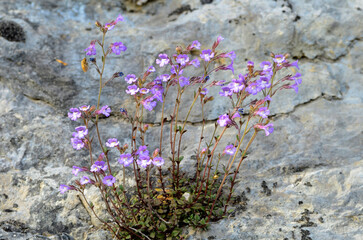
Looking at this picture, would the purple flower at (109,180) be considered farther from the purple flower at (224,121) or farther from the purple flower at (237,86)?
the purple flower at (237,86)

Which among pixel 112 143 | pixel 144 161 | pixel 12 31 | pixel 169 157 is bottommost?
pixel 169 157

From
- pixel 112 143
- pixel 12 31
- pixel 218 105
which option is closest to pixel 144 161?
pixel 112 143

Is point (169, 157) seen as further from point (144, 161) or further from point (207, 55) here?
point (207, 55)

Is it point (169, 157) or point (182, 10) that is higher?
point (182, 10)

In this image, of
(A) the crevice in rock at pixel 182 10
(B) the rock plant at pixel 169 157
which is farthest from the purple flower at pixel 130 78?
(A) the crevice in rock at pixel 182 10

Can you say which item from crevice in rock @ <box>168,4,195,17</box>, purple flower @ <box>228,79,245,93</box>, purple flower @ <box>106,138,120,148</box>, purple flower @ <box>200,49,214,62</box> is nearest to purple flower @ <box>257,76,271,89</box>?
purple flower @ <box>228,79,245,93</box>

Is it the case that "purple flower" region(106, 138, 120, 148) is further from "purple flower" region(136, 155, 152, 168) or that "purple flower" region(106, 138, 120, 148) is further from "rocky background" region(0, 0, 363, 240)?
"rocky background" region(0, 0, 363, 240)

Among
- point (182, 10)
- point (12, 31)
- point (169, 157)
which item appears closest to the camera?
point (169, 157)

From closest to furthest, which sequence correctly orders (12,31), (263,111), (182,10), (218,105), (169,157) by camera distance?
1. (263,111)
2. (169,157)
3. (218,105)
4. (12,31)
5. (182,10)

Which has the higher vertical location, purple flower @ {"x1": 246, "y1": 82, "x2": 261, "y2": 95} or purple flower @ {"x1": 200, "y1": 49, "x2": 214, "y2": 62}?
purple flower @ {"x1": 200, "y1": 49, "x2": 214, "y2": 62}
